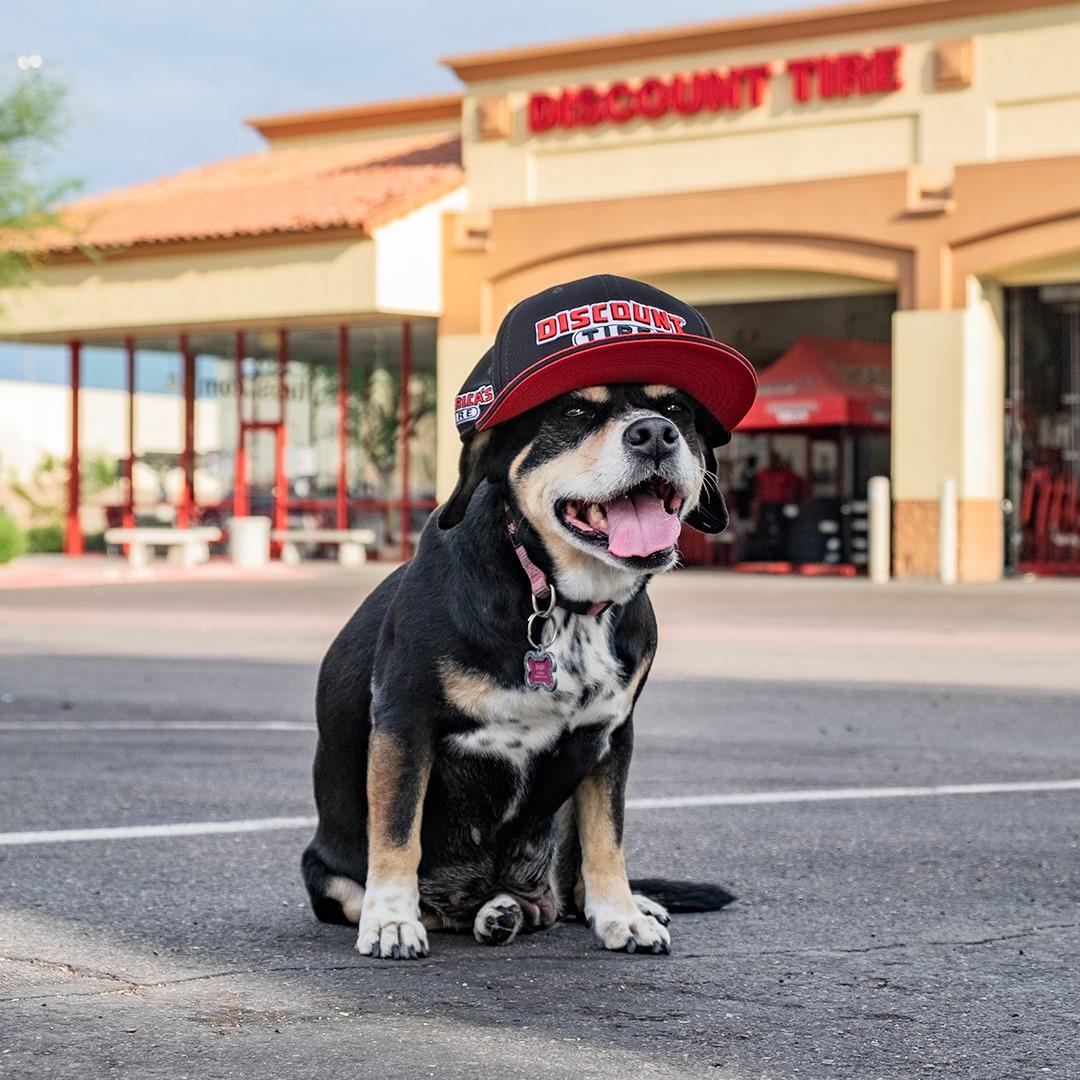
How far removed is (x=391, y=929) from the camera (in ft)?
15.1

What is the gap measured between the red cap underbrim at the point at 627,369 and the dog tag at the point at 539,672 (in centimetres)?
56

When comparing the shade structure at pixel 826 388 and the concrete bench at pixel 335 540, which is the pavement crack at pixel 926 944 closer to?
the shade structure at pixel 826 388

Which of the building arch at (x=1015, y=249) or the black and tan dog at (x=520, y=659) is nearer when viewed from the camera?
the black and tan dog at (x=520, y=659)

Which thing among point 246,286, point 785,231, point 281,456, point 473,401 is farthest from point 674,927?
point 281,456

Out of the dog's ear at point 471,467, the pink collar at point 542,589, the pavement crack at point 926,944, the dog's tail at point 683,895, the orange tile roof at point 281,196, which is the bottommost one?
the pavement crack at point 926,944

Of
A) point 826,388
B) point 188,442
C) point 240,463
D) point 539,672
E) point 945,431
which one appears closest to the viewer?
point 539,672

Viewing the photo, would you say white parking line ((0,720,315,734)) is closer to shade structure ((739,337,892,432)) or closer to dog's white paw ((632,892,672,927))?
dog's white paw ((632,892,672,927))

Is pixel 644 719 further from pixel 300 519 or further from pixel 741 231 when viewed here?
pixel 300 519

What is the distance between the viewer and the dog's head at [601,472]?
4352 millimetres

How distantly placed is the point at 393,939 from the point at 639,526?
1178 mm

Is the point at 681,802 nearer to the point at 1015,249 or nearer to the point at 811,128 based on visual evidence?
the point at 1015,249

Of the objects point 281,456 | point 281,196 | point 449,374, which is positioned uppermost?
point 281,196

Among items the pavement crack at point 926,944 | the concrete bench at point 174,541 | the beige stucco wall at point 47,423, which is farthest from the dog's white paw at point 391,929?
the beige stucco wall at point 47,423

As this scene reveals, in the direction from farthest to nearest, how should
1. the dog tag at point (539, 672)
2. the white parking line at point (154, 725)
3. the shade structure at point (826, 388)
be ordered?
the shade structure at point (826, 388)
the white parking line at point (154, 725)
the dog tag at point (539, 672)
